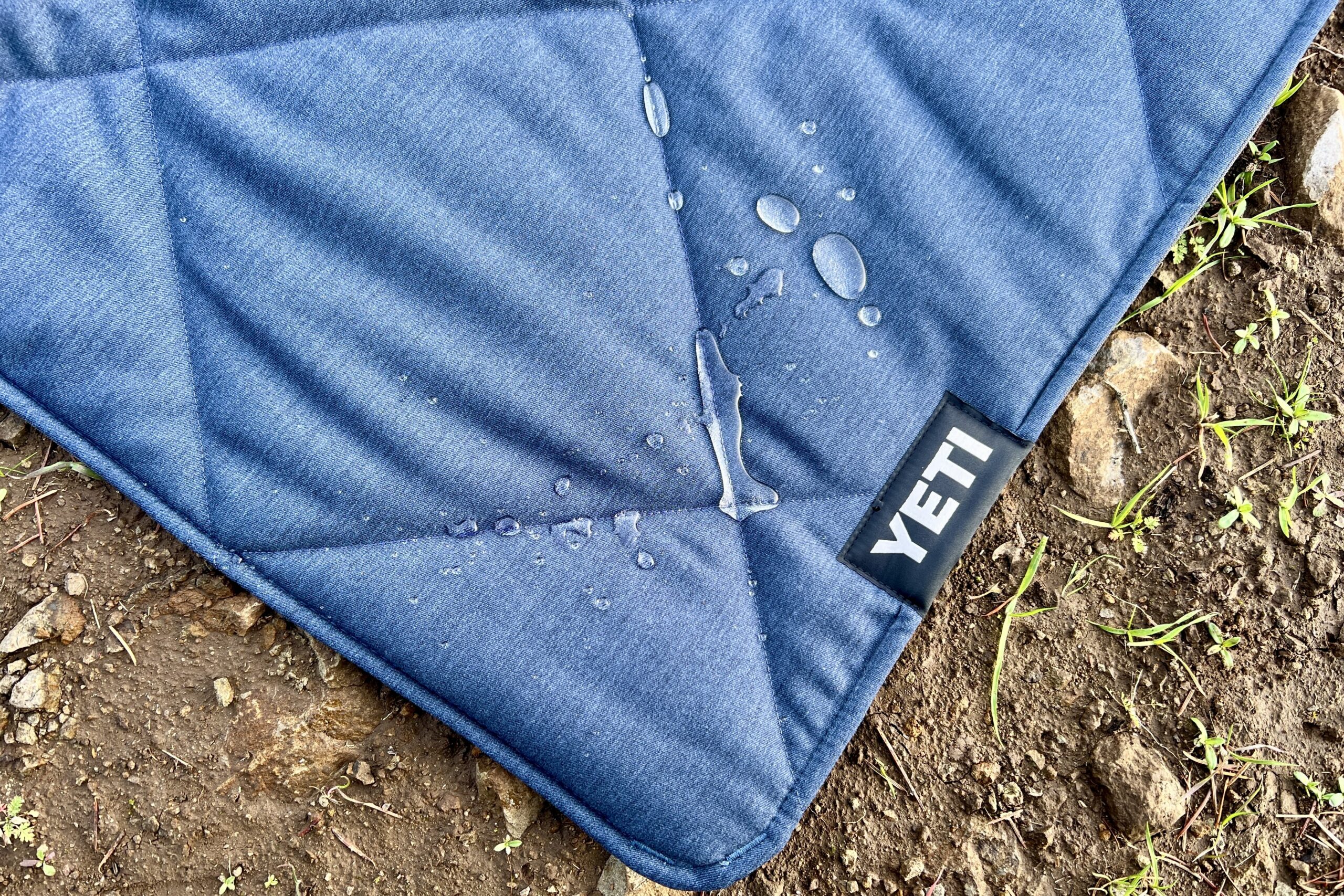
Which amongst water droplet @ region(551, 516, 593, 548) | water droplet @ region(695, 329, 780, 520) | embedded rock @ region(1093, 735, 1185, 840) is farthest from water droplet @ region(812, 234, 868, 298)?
embedded rock @ region(1093, 735, 1185, 840)

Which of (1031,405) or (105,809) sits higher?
(1031,405)

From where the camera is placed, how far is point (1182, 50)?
4.44ft

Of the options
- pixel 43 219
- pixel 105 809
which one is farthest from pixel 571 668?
pixel 43 219

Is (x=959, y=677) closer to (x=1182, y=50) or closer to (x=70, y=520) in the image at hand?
(x=1182, y=50)

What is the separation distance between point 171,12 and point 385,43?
34cm

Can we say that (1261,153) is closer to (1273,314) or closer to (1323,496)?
(1273,314)

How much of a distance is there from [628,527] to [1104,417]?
858mm

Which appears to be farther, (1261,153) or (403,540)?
(1261,153)

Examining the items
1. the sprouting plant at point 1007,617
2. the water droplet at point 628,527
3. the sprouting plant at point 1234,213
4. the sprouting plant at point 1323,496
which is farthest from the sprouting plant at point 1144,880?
the sprouting plant at point 1234,213

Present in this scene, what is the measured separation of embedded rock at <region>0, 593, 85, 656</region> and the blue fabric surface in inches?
9.9

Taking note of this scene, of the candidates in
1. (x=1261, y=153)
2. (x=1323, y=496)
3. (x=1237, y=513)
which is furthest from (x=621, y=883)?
(x=1261, y=153)

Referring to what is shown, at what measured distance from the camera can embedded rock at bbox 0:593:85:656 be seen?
1.35 metres

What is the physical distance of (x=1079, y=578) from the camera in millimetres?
1475

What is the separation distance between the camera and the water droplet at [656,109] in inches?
52.8
